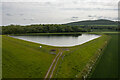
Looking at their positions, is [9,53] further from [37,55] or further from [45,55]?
[45,55]

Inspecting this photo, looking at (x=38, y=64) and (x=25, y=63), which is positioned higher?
(x=25, y=63)

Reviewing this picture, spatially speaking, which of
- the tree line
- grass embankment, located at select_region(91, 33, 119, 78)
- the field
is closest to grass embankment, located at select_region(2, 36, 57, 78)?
the field

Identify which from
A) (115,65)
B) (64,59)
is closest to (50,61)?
(64,59)

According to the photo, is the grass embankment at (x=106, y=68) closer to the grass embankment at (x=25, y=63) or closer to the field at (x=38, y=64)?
the field at (x=38, y=64)

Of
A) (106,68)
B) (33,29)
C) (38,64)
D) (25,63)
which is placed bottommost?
(106,68)

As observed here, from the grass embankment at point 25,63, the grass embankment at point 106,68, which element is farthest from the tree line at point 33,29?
the grass embankment at point 106,68

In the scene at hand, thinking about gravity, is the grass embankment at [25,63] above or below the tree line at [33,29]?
below

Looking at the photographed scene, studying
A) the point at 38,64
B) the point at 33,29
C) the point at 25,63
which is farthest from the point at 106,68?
the point at 33,29

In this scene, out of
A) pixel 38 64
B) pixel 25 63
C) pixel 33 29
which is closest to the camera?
pixel 25 63

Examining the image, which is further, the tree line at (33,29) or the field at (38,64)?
the tree line at (33,29)

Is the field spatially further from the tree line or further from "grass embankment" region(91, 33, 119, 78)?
the tree line

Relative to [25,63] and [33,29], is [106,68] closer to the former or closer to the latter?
[25,63]

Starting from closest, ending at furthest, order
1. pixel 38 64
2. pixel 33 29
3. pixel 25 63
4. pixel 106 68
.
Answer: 1. pixel 25 63
2. pixel 38 64
3. pixel 106 68
4. pixel 33 29
